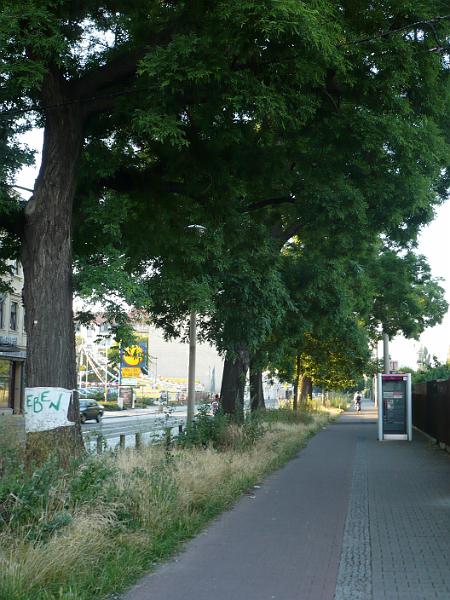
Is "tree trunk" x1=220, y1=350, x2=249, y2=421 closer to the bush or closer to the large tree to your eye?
the bush

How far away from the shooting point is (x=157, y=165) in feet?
40.9

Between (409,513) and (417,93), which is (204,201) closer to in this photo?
(417,93)

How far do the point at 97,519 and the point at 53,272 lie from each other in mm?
3869

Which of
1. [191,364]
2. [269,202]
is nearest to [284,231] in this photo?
[191,364]

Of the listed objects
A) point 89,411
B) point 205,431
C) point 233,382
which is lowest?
point 89,411

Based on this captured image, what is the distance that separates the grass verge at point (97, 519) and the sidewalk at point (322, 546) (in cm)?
27

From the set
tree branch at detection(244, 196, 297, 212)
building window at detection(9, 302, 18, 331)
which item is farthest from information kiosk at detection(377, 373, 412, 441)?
building window at detection(9, 302, 18, 331)

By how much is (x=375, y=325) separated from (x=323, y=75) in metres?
26.7

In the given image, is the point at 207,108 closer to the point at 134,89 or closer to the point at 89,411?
the point at 134,89

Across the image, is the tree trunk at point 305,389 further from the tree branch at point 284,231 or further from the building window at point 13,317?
the tree branch at point 284,231

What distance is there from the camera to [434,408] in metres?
24.8

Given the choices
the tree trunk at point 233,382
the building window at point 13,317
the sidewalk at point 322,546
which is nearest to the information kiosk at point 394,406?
the tree trunk at point 233,382

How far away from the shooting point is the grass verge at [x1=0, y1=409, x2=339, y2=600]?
6.03 meters

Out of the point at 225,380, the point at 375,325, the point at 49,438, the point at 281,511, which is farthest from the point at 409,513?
the point at 375,325
